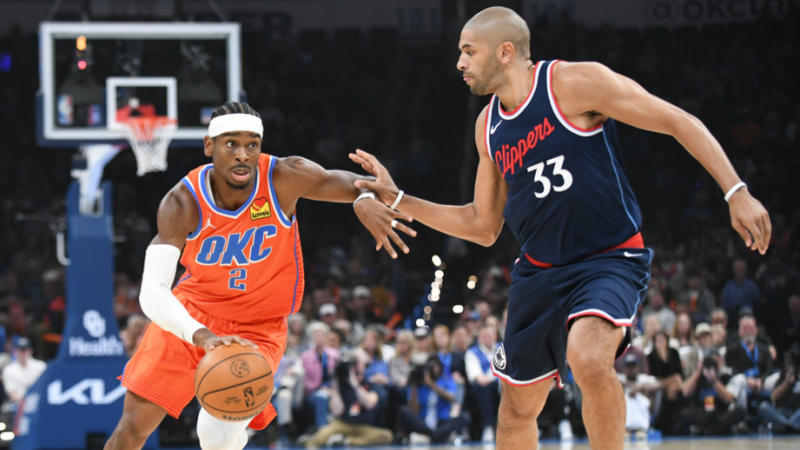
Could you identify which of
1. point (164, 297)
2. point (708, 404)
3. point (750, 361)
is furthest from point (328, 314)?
point (164, 297)

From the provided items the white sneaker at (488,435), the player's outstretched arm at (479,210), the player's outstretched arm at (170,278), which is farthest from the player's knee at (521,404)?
the white sneaker at (488,435)

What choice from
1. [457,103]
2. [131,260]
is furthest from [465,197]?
[131,260]

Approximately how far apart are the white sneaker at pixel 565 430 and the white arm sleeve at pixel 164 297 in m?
6.67

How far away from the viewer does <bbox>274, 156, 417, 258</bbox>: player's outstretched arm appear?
4883 millimetres

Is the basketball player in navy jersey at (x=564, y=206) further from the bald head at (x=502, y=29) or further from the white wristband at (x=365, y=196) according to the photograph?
the white wristband at (x=365, y=196)

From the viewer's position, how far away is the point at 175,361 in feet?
16.1

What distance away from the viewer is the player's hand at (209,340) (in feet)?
14.6

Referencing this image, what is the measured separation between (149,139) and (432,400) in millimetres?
3815

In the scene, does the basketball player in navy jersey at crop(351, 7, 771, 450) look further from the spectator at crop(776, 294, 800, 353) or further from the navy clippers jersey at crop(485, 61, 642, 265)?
the spectator at crop(776, 294, 800, 353)

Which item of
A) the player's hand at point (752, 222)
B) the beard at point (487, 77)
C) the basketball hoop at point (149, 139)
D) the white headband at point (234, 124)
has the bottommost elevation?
the player's hand at point (752, 222)

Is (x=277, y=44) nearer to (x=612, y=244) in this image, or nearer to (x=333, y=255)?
(x=333, y=255)

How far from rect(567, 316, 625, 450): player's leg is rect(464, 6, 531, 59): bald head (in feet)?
4.07

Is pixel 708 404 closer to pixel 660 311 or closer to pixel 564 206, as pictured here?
pixel 660 311

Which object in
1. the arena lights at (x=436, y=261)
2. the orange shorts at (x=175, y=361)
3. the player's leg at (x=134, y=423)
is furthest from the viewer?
the arena lights at (x=436, y=261)
